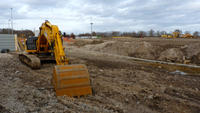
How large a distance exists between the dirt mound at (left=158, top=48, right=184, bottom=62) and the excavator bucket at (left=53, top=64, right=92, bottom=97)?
35.7ft

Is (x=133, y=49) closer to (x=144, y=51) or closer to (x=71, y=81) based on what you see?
(x=144, y=51)

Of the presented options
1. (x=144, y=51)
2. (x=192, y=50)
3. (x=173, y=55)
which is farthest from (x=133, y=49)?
(x=192, y=50)

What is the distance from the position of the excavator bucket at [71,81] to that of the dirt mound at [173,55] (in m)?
10.9

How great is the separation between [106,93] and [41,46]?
6.87 m

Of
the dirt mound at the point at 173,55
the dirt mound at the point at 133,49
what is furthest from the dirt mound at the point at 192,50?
the dirt mound at the point at 133,49

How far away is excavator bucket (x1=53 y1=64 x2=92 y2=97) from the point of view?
532 cm

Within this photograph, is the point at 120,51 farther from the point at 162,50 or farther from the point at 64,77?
the point at 64,77

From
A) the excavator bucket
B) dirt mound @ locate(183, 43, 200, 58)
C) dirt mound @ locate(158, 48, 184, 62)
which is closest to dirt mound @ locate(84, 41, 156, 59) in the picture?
dirt mound @ locate(158, 48, 184, 62)

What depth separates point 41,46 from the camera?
11.4 meters

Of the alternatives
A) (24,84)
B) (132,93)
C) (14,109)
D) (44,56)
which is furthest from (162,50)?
(14,109)

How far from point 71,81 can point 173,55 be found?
11949mm

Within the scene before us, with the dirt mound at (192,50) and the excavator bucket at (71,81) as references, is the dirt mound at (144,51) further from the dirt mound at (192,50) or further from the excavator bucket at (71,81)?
the excavator bucket at (71,81)

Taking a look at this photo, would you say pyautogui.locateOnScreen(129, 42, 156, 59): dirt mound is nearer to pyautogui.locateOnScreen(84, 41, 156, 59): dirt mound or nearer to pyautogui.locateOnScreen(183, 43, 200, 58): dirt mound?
pyautogui.locateOnScreen(84, 41, 156, 59): dirt mound

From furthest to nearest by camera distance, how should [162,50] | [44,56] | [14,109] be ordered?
[162,50]
[44,56]
[14,109]
